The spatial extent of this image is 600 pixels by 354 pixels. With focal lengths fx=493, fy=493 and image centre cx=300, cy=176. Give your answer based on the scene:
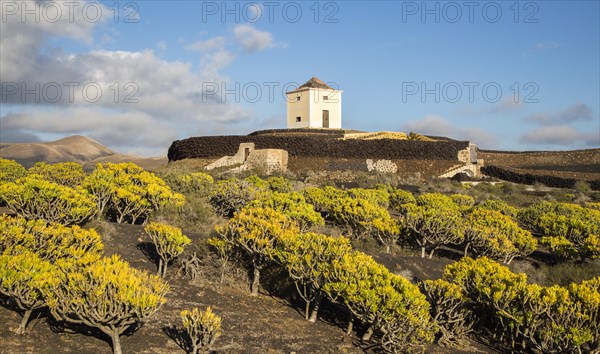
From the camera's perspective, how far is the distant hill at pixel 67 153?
6936 cm

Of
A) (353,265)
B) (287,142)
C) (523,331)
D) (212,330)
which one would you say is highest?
(287,142)

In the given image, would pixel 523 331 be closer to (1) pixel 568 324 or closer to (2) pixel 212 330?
(1) pixel 568 324

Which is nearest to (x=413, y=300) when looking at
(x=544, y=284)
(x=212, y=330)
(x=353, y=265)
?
(x=353, y=265)

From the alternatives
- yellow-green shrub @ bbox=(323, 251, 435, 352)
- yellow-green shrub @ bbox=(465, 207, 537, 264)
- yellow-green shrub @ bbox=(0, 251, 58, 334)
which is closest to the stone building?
yellow-green shrub @ bbox=(465, 207, 537, 264)

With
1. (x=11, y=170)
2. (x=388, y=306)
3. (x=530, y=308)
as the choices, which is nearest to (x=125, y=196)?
(x=388, y=306)

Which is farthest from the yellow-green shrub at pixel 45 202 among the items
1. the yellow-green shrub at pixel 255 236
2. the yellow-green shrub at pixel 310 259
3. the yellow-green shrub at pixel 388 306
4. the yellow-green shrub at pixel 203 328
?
the yellow-green shrub at pixel 388 306

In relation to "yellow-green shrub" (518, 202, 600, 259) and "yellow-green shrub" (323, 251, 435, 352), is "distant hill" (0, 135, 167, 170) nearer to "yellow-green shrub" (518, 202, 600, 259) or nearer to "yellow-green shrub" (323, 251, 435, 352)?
"yellow-green shrub" (518, 202, 600, 259)

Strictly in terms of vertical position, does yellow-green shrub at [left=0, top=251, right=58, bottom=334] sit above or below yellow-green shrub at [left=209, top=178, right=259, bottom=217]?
below

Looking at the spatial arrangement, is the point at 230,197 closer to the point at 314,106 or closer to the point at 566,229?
the point at 566,229

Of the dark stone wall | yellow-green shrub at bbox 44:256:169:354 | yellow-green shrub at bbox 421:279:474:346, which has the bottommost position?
yellow-green shrub at bbox 421:279:474:346

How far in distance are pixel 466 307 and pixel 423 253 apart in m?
4.57

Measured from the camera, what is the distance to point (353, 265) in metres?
9.44

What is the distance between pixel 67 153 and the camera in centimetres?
7994

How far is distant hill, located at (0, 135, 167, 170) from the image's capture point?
69.4 metres
